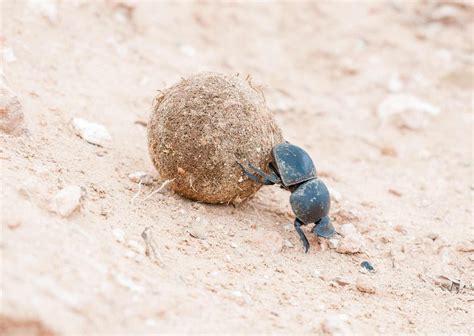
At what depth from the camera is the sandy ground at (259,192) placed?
288cm

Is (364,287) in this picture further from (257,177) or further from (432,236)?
(432,236)

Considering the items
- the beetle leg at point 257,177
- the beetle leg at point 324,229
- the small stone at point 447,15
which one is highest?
the small stone at point 447,15

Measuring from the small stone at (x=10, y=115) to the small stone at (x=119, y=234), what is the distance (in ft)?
4.60

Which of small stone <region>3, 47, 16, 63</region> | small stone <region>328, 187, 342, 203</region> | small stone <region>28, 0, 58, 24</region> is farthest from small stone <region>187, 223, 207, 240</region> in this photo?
small stone <region>28, 0, 58, 24</region>

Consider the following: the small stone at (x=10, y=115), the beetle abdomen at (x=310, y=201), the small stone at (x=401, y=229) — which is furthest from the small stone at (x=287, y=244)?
the small stone at (x=10, y=115)

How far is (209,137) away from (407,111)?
423 cm

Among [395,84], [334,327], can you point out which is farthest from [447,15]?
[334,327]

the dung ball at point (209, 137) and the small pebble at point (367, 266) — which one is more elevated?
the dung ball at point (209, 137)

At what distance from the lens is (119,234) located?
11.2ft

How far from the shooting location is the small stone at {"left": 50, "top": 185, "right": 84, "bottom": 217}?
10.7ft

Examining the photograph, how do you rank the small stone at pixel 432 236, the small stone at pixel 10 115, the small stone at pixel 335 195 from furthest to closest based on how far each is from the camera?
the small stone at pixel 335 195
the small stone at pixel 432 236
the small stone at pixel 10 115

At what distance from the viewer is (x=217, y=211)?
14.3ft

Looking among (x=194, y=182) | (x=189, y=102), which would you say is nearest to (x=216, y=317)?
(x=194, y=182)

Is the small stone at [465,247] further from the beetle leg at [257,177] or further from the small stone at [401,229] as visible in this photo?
the beetle leg at [257,177]
